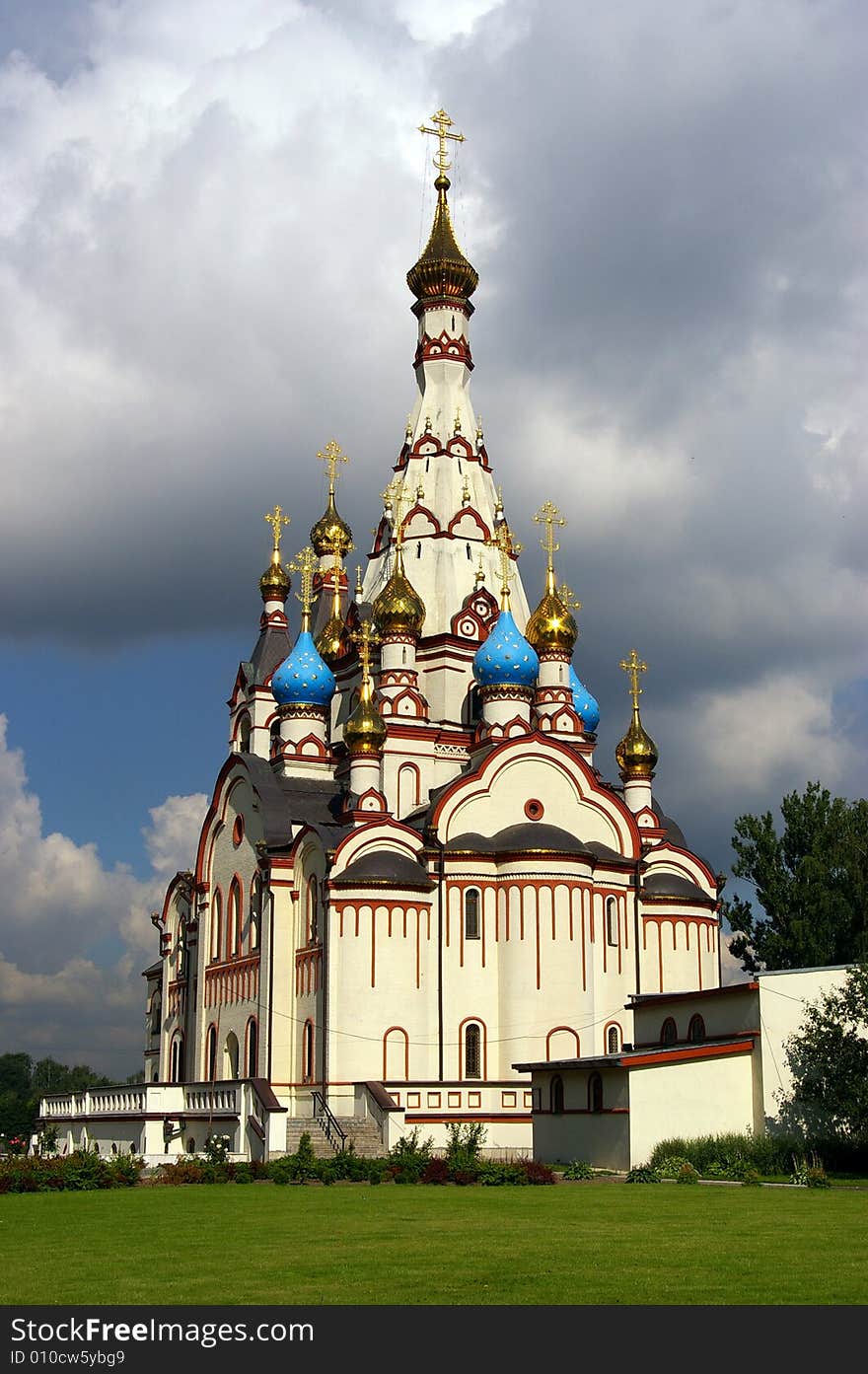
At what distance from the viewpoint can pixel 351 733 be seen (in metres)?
39.7

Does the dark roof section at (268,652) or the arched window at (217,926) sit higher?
the dark roof section at (268,652)

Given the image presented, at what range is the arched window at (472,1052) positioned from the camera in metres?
37.2

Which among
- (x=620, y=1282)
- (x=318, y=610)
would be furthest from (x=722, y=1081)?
(x=318, y=610)

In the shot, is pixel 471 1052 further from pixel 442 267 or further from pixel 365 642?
pixel 442 267

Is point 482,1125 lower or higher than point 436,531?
lower

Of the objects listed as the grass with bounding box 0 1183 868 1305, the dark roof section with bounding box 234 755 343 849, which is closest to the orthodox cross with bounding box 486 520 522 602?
the dark roof section with bounding box 234 755 343 849

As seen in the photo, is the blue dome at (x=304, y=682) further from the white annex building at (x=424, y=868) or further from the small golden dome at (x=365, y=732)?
the small golden dome at (x=365, y=732)

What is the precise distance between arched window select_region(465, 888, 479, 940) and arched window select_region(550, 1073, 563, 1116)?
7364 millimetres

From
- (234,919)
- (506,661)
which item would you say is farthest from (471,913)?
(234,919)

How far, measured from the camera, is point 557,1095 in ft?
101

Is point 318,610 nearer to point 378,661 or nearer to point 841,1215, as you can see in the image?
point 378,661

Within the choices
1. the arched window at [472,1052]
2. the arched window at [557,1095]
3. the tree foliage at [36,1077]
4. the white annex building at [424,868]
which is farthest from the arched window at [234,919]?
the tree foliage at [36,1077]

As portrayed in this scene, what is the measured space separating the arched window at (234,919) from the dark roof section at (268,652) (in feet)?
30.0
